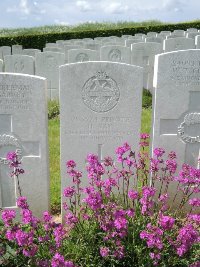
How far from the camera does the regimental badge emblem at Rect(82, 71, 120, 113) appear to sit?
11.5ft

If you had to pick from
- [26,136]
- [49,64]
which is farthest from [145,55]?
[26,136]

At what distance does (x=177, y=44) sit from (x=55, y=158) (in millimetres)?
→ 5072

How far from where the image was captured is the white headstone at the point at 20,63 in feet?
28.0

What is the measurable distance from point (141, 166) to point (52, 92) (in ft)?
19.6

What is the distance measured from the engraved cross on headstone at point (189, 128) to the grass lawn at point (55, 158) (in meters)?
1.54

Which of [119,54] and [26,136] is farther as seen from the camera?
[119,54]

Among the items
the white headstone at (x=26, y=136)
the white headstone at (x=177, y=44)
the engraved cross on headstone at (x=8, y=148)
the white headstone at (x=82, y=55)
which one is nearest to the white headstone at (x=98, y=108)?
the white headstone at (x=26, y=136)

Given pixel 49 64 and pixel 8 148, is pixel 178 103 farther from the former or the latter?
pixel 49 64

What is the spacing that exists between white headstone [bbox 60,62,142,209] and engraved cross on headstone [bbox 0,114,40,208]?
0.31m

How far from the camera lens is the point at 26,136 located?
11.8 ft

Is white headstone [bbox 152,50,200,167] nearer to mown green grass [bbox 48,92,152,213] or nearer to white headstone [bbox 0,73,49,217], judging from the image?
white headstone [bbox 0,73,49,217]

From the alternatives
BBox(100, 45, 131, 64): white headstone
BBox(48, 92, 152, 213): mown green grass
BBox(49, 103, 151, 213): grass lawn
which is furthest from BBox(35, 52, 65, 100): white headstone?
BBox(49, 103, 151, 213): grass lawn

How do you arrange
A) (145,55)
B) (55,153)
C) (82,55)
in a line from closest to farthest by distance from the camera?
1. (55,153)
2. (82,55)
3. (145,55)

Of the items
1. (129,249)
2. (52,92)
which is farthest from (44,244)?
(52,92)
